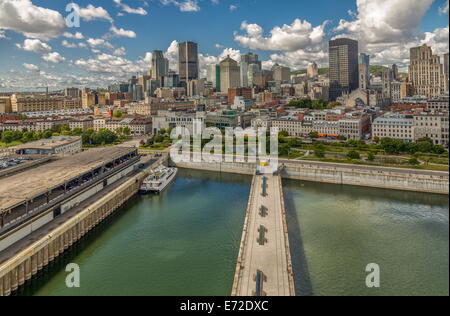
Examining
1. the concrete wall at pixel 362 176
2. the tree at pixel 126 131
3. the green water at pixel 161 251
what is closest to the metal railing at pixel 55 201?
the green water at pixel 161 251

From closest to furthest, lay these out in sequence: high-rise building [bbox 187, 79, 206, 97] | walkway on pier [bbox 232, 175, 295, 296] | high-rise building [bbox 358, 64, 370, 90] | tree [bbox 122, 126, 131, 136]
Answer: walkway on pier [bbox 232, 175, 295, 296], tree [bbox 122, 126, 131, 136], high-rise building [bbox 358, 64, 370, 90], high-rise building [bbox 187, 79, 206, 97]

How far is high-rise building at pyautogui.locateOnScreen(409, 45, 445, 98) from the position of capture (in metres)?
84.8

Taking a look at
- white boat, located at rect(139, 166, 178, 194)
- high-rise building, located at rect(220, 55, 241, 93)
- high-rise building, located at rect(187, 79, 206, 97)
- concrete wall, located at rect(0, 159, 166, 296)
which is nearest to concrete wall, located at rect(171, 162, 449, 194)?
white boat, located at rect(139, 166, 178, 194)

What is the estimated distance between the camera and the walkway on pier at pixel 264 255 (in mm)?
11703

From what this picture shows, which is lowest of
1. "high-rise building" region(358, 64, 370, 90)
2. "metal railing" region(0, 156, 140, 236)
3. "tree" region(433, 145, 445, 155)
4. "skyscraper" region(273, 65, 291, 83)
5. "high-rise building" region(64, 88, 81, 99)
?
"metal railing" region(0, 156, 140, 236)

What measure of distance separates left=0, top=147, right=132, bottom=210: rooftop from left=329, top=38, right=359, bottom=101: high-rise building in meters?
94.1

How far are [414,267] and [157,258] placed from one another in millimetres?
10614

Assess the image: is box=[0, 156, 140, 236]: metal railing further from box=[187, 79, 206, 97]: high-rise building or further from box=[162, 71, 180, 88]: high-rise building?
box=[162, 71, 180, 88]: high-rise building

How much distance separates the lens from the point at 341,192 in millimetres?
27547

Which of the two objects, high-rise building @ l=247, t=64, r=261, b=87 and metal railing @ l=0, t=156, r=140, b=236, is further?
high-rise building @ l=247, t=64, r=261, b=87

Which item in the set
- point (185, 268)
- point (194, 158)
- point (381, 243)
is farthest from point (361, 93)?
point (185, 268)

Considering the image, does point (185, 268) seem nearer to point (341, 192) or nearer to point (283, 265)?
point (283, 265)

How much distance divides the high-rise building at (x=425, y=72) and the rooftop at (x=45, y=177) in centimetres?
7988
